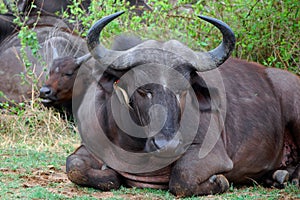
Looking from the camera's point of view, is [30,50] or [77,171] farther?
[30,50]

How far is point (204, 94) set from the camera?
5645 mm

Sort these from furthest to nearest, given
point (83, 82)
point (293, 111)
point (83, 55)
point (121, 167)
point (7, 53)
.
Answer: point (7, 53) < point (83, 55) < point (83, 82) < point (293, 111) < point (121, 167)

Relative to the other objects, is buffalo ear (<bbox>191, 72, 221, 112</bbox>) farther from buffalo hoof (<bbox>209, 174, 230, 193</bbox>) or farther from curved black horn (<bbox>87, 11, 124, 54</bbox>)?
curved black horn (<bbox>87, 11, 124, 54</bbox>)

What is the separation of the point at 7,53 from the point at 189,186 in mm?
6091

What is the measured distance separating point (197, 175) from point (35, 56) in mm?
4681

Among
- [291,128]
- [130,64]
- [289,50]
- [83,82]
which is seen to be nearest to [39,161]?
[83,82]

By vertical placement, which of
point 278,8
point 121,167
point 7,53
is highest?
point 278,8

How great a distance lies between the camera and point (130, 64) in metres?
5.31

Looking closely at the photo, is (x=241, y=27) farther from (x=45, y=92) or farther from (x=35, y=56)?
(x=35, y=56)

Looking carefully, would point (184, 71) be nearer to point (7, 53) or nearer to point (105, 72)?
point (105, 72)

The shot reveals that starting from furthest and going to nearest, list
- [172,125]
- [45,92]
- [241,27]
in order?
[241,27] < [45,92] < [172,125]

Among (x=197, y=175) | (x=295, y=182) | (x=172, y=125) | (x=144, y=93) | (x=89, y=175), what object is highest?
(x=144, y=93)

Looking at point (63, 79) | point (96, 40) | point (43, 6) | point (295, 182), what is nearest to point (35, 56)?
point (63, 79)

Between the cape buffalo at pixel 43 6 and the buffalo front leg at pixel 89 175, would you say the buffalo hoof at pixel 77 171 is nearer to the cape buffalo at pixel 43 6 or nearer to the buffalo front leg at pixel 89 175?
the buffalo front leg at pixel 89 175
